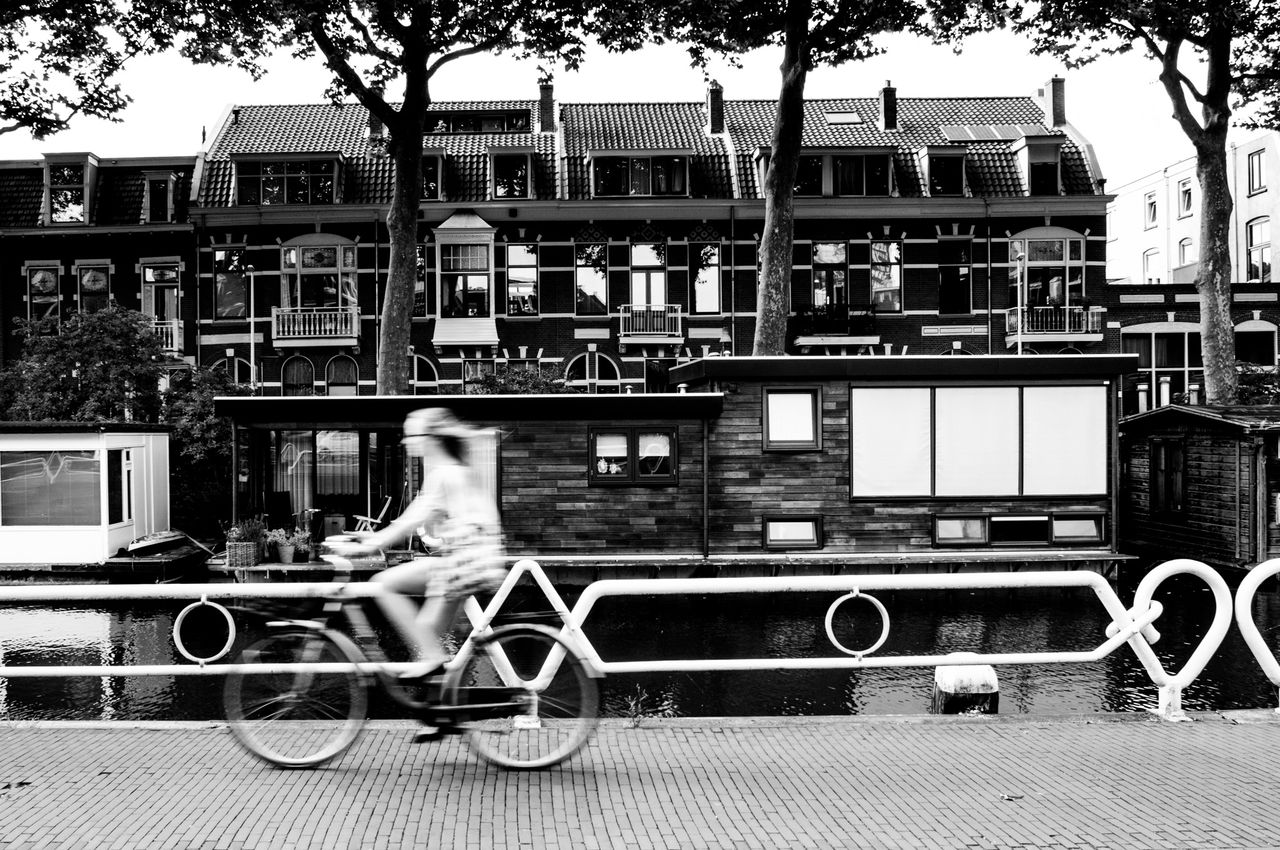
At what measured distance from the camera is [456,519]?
5496 millimetres

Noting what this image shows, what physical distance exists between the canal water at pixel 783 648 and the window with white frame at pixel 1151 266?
3572 centimetres

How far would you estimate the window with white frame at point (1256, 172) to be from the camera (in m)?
41.1

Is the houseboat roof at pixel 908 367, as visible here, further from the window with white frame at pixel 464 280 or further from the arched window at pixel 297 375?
the arched window at pixel 297 375

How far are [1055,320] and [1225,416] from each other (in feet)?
45.2

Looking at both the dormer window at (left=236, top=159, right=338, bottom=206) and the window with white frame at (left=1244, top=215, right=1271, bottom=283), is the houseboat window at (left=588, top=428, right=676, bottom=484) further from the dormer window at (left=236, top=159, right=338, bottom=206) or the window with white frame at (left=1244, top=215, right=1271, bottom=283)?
the window with white frame at (left=1244, top=215, right=1271, bottom=283)

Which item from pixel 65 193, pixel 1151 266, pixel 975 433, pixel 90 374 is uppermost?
pixel 65 193

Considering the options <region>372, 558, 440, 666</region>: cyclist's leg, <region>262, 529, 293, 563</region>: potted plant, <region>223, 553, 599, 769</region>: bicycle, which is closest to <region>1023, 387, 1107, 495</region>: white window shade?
<region>262, 529, 293, 563</region>: potted plant

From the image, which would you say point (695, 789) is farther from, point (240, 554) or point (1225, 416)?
point (1225, 416)

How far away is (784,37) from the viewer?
21.0 m

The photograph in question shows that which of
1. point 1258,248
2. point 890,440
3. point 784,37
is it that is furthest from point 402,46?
point 1258,248

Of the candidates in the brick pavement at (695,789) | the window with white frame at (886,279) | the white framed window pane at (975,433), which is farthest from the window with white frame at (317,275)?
the brick pavement at (695,789)

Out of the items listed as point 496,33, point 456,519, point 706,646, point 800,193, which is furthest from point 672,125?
point 456,519

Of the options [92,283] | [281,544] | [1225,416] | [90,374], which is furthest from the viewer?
[92,283]

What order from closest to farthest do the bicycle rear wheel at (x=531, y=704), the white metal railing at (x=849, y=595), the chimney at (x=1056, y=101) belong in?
1. the bicycle rear wheel at (x=531, y=704)
2. the white metal railing at (x=849, y=595)
3. the chimney at (x=1056, y=101)
